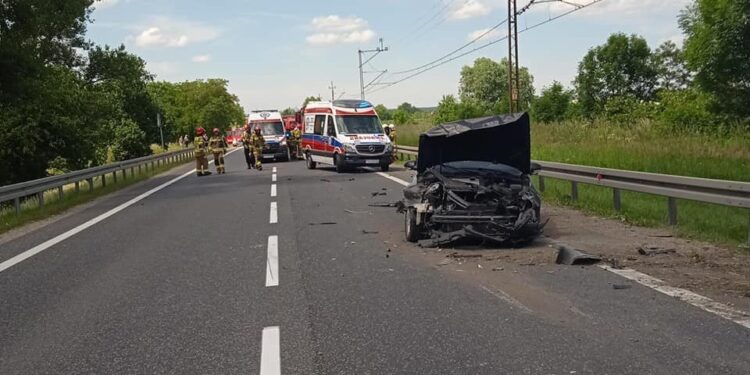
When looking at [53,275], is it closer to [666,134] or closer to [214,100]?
[666,134]

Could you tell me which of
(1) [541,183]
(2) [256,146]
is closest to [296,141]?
(2) [256,146]

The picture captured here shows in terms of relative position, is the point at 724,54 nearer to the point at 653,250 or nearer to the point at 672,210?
the point at 672,210

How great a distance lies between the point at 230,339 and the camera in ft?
15.6

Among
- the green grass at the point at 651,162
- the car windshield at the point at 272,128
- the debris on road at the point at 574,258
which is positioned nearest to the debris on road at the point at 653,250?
the debris on road at the point at 574,258

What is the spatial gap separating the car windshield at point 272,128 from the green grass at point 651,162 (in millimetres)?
Result: 13857

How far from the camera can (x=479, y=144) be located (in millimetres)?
8992

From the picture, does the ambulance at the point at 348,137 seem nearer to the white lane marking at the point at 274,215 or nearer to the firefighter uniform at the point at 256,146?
the firefighter uniform at the point at 256,146

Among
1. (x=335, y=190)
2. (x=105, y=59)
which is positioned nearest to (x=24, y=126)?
(x=105, y=59)

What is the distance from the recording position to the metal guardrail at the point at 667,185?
7793mm

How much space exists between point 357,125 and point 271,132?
11.7 m

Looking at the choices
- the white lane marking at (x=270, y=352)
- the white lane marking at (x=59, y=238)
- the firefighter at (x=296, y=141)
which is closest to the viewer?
the white lane marking at (x=270, y=352)

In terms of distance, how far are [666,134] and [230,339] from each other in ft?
58.3

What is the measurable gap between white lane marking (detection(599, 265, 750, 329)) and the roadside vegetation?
2.30 metres

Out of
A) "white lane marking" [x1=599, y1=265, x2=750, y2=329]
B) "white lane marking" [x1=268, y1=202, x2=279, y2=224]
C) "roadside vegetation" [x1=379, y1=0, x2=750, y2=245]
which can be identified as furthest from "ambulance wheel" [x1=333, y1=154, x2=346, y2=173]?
"white lane marking" [x1=599, y1=265, x2=750, y2=329]
